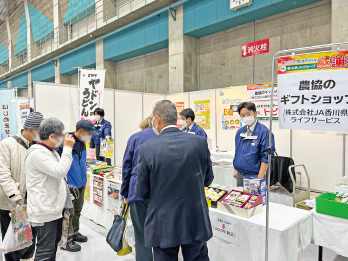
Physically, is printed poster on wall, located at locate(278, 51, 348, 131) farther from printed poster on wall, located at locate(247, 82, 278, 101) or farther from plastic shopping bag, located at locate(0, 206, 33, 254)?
printed poster on wall, located at locate(247, 82, 278, 101)

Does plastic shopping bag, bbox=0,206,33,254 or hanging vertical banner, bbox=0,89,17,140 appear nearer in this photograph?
plastic shopping bag, bbox=0,206,33,254

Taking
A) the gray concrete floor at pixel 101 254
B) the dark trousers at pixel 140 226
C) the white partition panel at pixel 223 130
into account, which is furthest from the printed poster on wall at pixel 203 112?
the dark trousers at pixel 140 226

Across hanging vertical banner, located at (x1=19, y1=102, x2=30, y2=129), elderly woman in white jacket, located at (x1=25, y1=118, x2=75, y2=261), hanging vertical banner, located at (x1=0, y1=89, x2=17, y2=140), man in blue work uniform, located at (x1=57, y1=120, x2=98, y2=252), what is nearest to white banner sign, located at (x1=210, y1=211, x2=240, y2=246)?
elderly woman in white jacket, located at (x1=25, y1=118, x2=75, y2=261)

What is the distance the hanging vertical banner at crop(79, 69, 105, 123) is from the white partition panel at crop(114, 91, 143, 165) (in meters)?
1.51

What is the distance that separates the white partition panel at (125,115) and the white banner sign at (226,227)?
5203 millimetres

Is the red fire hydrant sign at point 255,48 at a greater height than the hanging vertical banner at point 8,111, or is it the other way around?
the red fire hydrant sign at point 255,48

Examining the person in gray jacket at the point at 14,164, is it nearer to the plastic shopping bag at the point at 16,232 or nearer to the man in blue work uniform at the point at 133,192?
the plastic shopping bag at the point at 16,232

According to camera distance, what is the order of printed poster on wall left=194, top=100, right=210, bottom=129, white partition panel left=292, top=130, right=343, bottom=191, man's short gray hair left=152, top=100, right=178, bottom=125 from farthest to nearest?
1. printed poster on wall left=194, top=100, right=210, bottom=129
2. white partition panel left=292, top=130, right=343, bottom=191
3. man's short gray hair left=152, top=100, right=178, bottom=125

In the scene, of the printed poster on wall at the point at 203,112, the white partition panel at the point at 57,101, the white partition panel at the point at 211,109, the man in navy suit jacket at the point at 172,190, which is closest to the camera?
the man in navy suit jacket at the point at 172,190

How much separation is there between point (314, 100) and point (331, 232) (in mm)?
1185

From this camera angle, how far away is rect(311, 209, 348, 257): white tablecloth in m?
2.05

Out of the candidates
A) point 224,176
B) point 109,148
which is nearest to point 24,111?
point 109,148

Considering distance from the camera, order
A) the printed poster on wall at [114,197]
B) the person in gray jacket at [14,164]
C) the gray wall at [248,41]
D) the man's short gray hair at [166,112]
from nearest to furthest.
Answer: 1. the man's short gray hair at [166,112]
2. the person in gray jacket at [14,164]
3. the printed poster on wall at [114,197]
4. the gray wall at [248,41]

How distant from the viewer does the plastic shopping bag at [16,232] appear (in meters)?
2.14
